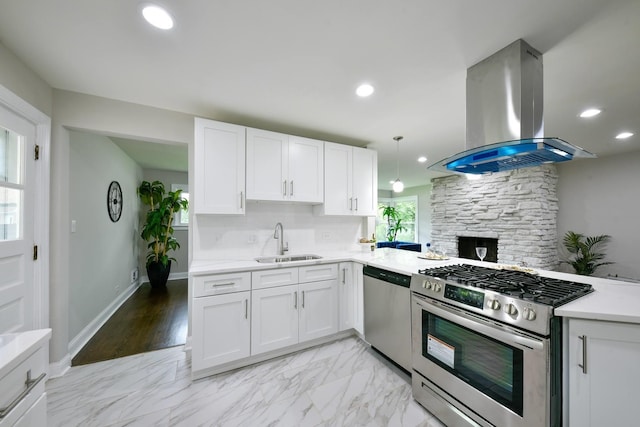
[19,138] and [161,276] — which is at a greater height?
[19,138]

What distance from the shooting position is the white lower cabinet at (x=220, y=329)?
2.08 m

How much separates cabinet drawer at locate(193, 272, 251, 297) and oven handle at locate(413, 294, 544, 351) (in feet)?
4.89

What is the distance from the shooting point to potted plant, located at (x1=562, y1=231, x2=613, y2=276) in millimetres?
4324

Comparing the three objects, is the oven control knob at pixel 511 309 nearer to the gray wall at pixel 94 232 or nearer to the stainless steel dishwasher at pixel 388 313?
the stainless steel dishwasher at pixel 388 313

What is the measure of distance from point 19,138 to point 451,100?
11.6ft

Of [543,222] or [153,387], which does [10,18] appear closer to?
[153,387]

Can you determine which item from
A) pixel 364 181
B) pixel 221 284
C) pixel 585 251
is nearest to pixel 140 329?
pixel 221 284

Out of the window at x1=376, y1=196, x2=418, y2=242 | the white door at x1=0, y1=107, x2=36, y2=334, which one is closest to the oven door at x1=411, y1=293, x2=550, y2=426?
the white door at x1=0, y1=107, x2=36, y2=334

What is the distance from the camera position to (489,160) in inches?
73.2

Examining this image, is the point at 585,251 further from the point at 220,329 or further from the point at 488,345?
the point at 220,329

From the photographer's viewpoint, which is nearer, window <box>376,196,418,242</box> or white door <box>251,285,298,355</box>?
white door <box>251,285,298,355</box>

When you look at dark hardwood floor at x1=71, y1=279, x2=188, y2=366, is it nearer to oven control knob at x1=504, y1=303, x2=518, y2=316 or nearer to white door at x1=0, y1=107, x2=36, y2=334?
white door at x1=0, y1=107, x2=36, y2=334

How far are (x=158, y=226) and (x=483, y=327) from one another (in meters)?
5.21

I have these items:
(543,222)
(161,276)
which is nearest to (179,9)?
(161,276)
